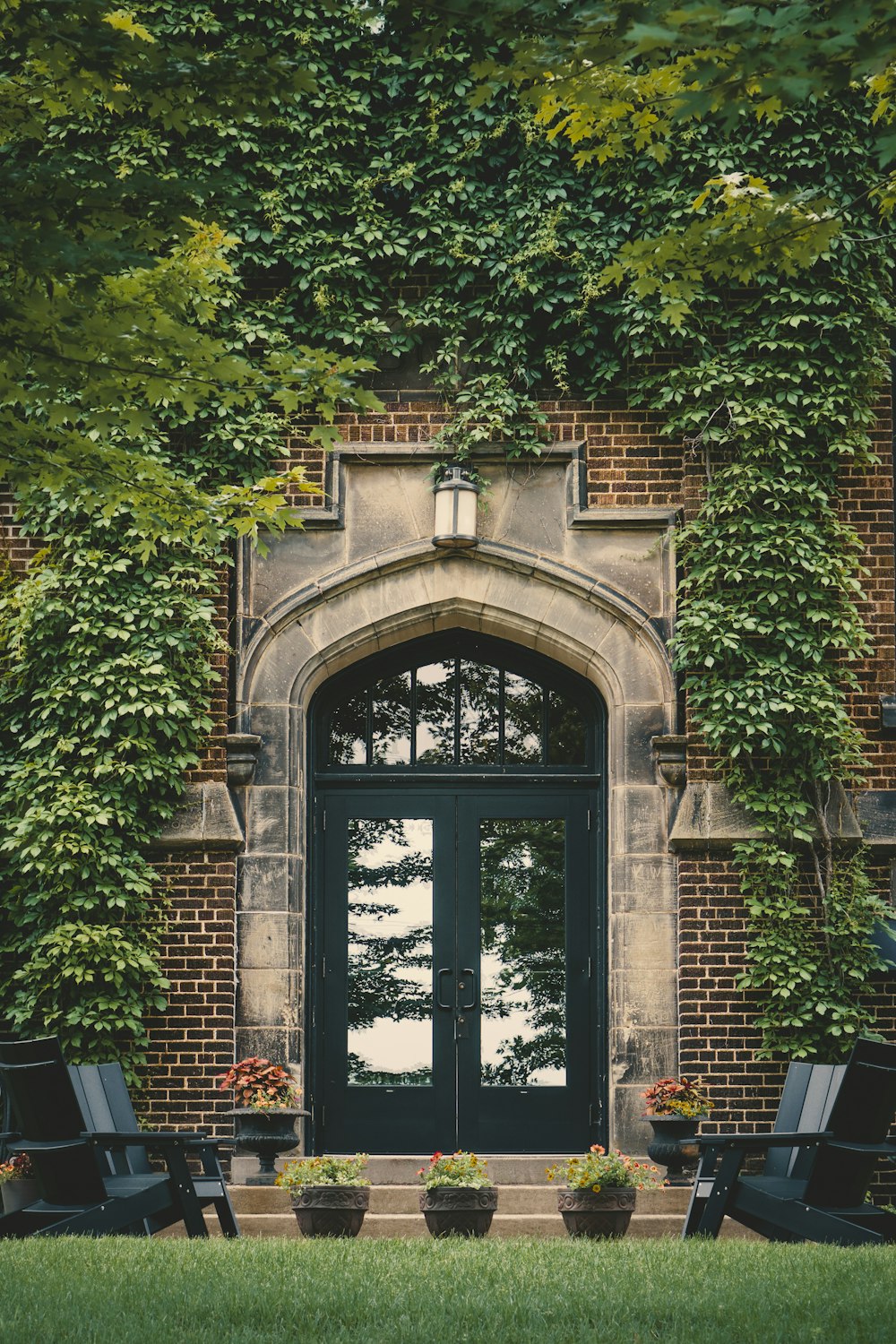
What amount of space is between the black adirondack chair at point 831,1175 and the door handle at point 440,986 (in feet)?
10.6

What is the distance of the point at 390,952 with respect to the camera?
1036 centimetres

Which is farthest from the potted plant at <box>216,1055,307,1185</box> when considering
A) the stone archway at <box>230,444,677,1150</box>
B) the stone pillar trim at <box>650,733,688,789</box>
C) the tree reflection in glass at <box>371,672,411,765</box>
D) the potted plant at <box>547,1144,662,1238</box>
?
the stone pillar trim at <box>650,733,688,789</box>

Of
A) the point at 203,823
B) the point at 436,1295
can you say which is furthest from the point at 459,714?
the point at 436,1295

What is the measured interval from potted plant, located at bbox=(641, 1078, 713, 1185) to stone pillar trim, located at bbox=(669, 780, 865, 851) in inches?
59.8

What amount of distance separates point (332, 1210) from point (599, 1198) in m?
1.40

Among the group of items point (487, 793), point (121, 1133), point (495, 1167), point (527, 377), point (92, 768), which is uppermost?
point (527, 377)

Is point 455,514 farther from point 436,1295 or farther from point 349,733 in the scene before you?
point 436,1295

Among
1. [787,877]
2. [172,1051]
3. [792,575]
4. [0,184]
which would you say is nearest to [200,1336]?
[0,184]

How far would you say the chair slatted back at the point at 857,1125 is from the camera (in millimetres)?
6688

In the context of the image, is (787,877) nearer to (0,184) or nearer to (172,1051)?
(172,1051)

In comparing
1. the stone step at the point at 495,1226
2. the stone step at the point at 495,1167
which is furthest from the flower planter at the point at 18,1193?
the stone step at the point at 495,1167

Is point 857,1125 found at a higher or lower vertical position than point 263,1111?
higher

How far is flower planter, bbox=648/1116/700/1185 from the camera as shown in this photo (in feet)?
29.7

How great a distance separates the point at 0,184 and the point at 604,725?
6242 mm
